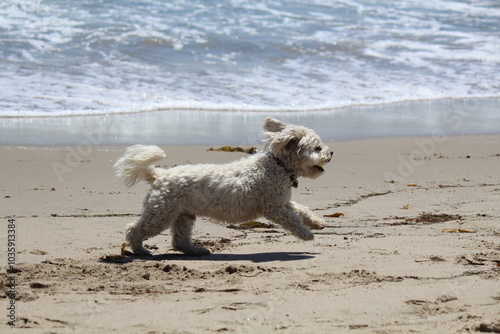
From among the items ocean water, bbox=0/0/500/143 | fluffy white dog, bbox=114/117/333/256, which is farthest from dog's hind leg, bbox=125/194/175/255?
ocean water, bbox=0/0/500/143

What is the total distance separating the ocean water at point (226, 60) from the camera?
13.3 meters

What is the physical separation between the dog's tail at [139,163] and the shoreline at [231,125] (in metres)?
4.49

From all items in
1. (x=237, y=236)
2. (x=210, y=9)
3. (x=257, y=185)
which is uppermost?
(x=210, y=9)

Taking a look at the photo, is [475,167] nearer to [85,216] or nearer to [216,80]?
[85,216]

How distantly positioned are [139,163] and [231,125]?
20.6ft

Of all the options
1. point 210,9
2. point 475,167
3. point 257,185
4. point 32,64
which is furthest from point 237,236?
point 210,9

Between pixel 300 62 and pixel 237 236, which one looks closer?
pixel 237 236

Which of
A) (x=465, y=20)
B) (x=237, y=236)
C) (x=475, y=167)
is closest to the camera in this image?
(x=237, y=236)

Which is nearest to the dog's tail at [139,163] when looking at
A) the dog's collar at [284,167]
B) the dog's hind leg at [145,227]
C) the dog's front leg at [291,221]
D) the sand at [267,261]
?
the dog's hind leg at [145,227]

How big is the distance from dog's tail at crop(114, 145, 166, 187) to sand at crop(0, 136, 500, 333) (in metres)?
0.66

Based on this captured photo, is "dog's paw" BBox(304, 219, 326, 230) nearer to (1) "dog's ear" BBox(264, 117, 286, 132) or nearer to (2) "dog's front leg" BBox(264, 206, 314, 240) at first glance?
(2) "dog's front leg" BBox(264, 206, 314, 240)

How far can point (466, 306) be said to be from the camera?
4520 mm

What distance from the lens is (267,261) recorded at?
224 inches

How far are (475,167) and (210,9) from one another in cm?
1333
